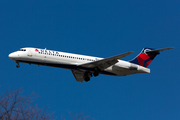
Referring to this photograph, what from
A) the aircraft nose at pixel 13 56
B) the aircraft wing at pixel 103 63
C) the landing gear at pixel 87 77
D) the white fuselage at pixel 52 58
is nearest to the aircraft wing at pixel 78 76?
the landing gear at pixel 87 77

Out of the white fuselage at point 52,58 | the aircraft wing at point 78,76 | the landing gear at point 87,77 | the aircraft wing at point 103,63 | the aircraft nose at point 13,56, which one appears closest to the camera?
the aircraft nose at point 13,56

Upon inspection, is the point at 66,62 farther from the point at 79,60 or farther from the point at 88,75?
the point at 88,75

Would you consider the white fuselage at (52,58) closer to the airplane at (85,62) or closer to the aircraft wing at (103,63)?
the airplane at (85,62)

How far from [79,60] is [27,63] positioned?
607cm

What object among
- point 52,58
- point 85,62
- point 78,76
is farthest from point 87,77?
point 52,58

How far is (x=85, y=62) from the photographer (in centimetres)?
2927

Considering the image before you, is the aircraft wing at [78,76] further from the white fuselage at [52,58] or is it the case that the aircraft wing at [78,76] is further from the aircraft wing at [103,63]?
the aircraft wing at [103,63]

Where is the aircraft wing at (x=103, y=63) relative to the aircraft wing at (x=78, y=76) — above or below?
above

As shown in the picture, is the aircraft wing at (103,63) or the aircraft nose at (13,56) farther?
the aircraft wing at (103,63)

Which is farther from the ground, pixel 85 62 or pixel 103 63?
pixel 85 62

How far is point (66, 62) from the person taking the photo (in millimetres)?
27859

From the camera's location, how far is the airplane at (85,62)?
27.0 metres

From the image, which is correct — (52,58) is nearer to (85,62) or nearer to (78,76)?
(85,62)

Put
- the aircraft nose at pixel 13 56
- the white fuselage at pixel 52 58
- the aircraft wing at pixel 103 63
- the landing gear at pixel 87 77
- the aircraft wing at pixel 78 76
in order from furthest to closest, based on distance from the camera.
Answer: the aircraft wing at pixel 78 76 → the landing gear at pixel 87 77 → the aircraft wing at pixel 103 63 → the white fuselage at pixel 52 58 → the aircraft nose at pixel 13 56
